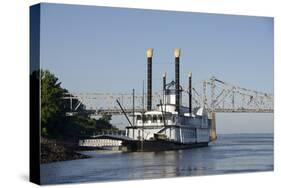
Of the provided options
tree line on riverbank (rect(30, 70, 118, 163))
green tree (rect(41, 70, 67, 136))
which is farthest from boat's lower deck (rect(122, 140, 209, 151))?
green tree (rect(41, 70, 67, 136))

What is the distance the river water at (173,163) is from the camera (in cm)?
1399

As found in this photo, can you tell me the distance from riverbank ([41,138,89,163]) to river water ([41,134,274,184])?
83 mm

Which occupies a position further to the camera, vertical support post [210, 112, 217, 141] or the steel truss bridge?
vertical support post [210, 112, 217, 141]

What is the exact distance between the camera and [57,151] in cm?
1395

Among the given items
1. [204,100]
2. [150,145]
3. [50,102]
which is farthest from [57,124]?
[204,100]

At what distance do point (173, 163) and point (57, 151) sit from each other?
2064mm

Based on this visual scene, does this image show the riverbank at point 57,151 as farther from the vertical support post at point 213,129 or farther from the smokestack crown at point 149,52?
the vertical support post at point 213,129

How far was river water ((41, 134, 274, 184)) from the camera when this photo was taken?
1399 centimetres

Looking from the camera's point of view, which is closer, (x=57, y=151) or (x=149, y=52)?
(x=57, y=151)

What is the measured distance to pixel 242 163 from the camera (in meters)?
15.8

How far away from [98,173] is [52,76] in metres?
1.65

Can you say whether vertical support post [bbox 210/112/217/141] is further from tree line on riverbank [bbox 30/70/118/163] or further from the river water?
tree line on riverbank [bbox 30/70/118/163]

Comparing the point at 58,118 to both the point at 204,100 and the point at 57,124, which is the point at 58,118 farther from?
the point at 204,100

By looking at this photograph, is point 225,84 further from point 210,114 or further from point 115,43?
point 115,43
